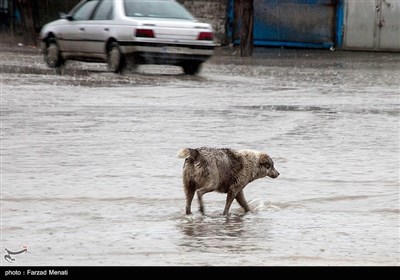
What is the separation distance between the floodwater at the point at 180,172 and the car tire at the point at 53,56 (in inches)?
118

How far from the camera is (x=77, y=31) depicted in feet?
70.5

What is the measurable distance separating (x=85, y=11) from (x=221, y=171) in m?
14.3

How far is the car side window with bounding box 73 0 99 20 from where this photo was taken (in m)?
21.5

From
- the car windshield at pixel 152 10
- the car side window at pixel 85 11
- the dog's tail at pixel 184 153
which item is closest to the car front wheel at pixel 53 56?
the car side window at pixel 85 11

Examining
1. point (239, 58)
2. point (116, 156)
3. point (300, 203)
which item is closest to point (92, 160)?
point (116, 156)

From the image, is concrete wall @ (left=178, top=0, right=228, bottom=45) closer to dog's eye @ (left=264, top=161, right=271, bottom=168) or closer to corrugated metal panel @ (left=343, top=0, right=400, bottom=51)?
corrugated metal panel @ (left=343, top=0, right=400, bottom=51)

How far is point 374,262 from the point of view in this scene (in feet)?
21.2

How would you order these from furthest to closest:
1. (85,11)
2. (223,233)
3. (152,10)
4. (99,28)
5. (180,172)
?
(85,11) < (99,28) < (152,10) < (180,172) < (223,233)

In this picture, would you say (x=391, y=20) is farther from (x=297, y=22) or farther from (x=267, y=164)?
(x=267, y=164)

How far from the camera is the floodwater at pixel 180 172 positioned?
686cm

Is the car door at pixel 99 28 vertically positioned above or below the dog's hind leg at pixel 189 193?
below

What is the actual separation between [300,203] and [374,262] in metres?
2.03

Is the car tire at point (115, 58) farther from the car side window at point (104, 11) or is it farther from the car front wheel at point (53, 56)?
the car front wheel at point (53, 56)

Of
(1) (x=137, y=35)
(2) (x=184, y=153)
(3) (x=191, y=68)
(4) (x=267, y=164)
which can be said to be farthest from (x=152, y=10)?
(2) (x=184, y=153)
